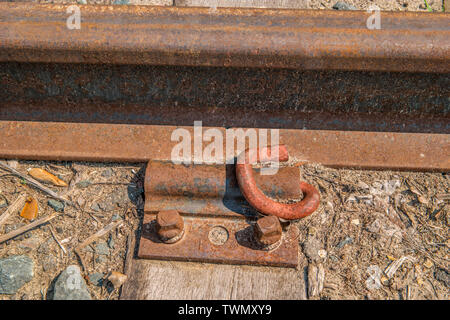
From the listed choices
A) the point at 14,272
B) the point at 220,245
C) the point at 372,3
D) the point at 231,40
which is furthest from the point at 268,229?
the point at 372,3

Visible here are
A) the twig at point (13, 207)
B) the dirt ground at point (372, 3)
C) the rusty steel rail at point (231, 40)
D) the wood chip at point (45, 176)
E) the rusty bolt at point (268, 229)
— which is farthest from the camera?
the dirt ground at point (372, 3)

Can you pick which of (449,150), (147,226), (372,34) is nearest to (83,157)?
(147,226)

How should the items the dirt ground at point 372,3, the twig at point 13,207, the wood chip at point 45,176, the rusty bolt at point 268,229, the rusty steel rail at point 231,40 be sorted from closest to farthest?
the rusty bolt at point 268,229, the rusty steel rail at point 231,40, the twig at point 13,207, the wood chip at point 45,176, the dirt ground at point 372,3

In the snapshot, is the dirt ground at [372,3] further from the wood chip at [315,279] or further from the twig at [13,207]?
the wood chip at [315,279]

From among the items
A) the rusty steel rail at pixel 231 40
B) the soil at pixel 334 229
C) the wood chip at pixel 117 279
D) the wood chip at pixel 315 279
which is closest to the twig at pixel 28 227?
the soil at pixel 334 229

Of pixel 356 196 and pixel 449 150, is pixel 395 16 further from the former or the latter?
pixel 356 196

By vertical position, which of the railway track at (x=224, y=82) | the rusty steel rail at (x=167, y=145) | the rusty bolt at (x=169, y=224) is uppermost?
the railway track at (x=224, y=82)

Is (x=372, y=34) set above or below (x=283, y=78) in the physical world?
above
